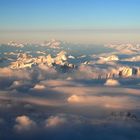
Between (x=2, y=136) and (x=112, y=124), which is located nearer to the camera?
(x=2, y=136)

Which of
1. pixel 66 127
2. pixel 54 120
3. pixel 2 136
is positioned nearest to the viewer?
pixel 2 136

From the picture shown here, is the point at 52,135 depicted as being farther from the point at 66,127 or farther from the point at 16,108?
the point at 16,108

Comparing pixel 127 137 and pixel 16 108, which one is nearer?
pixel 127 137

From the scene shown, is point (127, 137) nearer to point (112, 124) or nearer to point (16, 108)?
point (112, 124)

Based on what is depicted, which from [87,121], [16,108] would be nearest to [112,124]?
[87,121]

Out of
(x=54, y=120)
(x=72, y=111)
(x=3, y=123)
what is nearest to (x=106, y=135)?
(x=54, y=120)

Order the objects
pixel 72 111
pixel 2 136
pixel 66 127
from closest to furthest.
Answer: pixel 2 136 → pixel 66 127 → pixel 72 111

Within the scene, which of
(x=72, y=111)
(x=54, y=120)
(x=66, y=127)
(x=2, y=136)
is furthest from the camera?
(x=72, y=111)

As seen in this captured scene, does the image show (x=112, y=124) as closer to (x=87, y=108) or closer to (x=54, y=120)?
(x=54, y=120)
